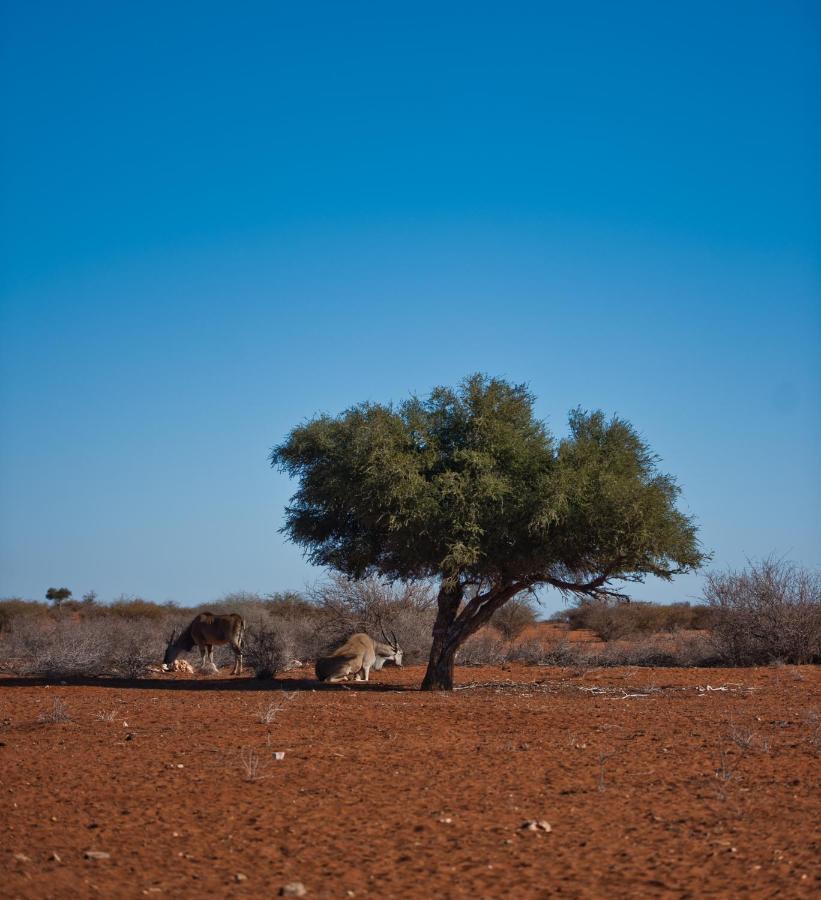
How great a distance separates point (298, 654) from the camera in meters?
29.3

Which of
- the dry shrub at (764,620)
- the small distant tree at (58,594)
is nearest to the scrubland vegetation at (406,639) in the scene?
the dry shrub at (764,620)

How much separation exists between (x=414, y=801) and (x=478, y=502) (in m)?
10.0

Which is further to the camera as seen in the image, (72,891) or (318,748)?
(318,748)

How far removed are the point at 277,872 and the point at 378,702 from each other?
994 cm

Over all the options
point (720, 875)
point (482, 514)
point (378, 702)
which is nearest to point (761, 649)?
point (482, 514)

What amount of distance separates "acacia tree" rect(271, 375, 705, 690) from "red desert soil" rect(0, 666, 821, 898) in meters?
→ 3.89

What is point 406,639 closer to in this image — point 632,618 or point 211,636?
point 211,636

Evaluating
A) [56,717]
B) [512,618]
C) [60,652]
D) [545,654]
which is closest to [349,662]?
[60,652]

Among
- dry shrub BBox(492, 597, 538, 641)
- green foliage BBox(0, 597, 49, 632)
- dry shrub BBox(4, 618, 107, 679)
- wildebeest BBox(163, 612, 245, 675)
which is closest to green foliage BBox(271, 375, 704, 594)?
wildebeest BBox(163, 612, 245, 675)

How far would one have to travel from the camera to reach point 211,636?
2605 centimetres

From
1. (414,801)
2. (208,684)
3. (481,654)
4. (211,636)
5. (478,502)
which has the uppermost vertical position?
(478,502)

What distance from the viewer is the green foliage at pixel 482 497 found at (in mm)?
18516

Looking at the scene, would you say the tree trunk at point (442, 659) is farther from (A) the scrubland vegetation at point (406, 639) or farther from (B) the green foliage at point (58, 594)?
(B) the green foliage at point (58, 594)

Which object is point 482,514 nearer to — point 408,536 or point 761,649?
point 408,536
